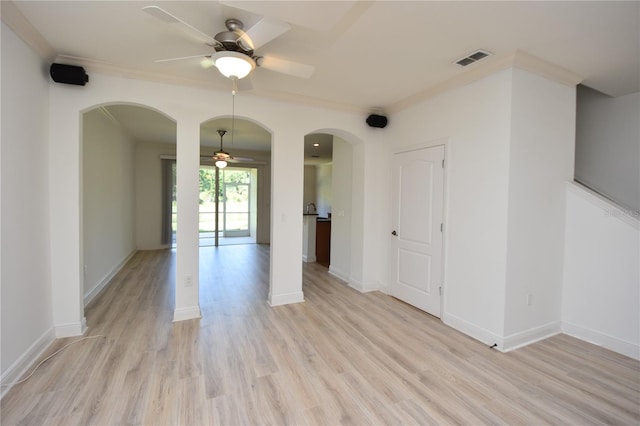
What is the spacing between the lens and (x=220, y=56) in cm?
207

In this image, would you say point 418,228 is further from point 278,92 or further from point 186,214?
point 186,214

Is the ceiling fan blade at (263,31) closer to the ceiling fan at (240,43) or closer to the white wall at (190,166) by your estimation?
the ceiling fan at (240,43)

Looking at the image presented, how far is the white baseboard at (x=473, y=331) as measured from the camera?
2822 millimetres

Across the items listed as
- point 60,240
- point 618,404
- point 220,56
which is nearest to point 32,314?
point 60,240

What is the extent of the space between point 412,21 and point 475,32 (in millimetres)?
547

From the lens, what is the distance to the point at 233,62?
2102 millimetres

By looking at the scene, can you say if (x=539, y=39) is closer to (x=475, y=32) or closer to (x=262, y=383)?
(x=475, y=32)

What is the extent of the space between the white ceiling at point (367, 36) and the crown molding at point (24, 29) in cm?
4

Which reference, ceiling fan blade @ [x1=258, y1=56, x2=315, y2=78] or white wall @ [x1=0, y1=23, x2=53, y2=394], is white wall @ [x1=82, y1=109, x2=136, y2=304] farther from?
ceiling fan blade @ [x1=258, y1=56, x2=315, y2=78]

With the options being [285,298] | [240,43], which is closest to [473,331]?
[285,298]

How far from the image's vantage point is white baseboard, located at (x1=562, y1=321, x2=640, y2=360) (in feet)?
8.85

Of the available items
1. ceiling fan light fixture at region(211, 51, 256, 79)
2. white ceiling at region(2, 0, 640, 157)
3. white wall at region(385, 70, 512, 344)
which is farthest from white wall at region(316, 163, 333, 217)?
ceiling fan light fixture at region(211, 51, 256, 79)

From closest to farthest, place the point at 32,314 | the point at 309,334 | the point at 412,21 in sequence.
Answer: the point at 412,21 < the point at 32,314 < the point at 309,334

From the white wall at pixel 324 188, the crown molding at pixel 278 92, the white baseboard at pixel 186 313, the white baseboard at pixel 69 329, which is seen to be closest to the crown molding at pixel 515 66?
the crown molding at pixel 278 92
